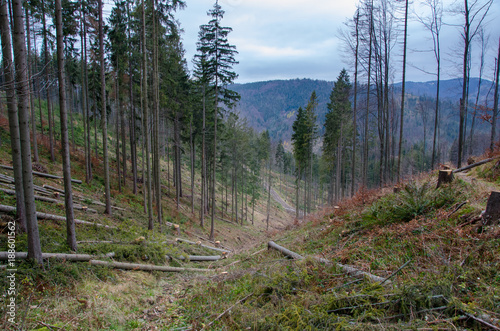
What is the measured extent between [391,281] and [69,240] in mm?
7719

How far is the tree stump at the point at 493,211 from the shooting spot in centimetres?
471

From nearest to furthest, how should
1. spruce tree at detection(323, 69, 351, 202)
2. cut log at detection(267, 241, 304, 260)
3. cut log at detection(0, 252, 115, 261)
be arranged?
cut log at detection(0, 252, 115, 261), cut log at detection(267, 241, 304, 260), spruce tree at detection(323, 69, 351, 202)

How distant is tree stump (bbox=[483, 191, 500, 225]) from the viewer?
15.5ft

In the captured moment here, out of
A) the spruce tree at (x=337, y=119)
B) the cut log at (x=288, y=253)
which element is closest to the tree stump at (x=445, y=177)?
the cut log at (x=288, y=253)

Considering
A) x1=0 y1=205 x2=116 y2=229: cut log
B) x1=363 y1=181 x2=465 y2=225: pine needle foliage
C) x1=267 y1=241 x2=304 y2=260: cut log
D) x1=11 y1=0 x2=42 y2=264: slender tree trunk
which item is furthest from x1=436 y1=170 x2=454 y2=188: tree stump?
x1=0 y1=205 x2=116 y2=229: cut log

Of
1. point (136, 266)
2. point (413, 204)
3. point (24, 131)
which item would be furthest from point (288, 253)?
point (24, 131)

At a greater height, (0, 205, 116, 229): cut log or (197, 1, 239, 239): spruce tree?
(197, 1, 239, 239): spruce tree

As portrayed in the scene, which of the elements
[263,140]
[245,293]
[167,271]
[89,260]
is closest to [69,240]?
[89,260]

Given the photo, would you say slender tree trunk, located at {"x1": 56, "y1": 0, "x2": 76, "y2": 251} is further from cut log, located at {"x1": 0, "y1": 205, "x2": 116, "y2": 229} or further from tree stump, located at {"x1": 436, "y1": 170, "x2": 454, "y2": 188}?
tree stump, located at {"x1": 436, "y1": 170, "x2": 454, "y2": 188}

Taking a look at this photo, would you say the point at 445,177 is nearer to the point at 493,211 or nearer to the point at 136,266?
the point at 493,211

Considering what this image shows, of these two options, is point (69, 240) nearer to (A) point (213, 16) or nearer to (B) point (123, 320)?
(B) point (123, 320)

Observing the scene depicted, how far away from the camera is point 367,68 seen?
61.7ft

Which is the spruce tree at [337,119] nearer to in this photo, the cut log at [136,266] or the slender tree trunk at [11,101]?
the cut log at [136,266]

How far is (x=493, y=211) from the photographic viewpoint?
4.77 m
